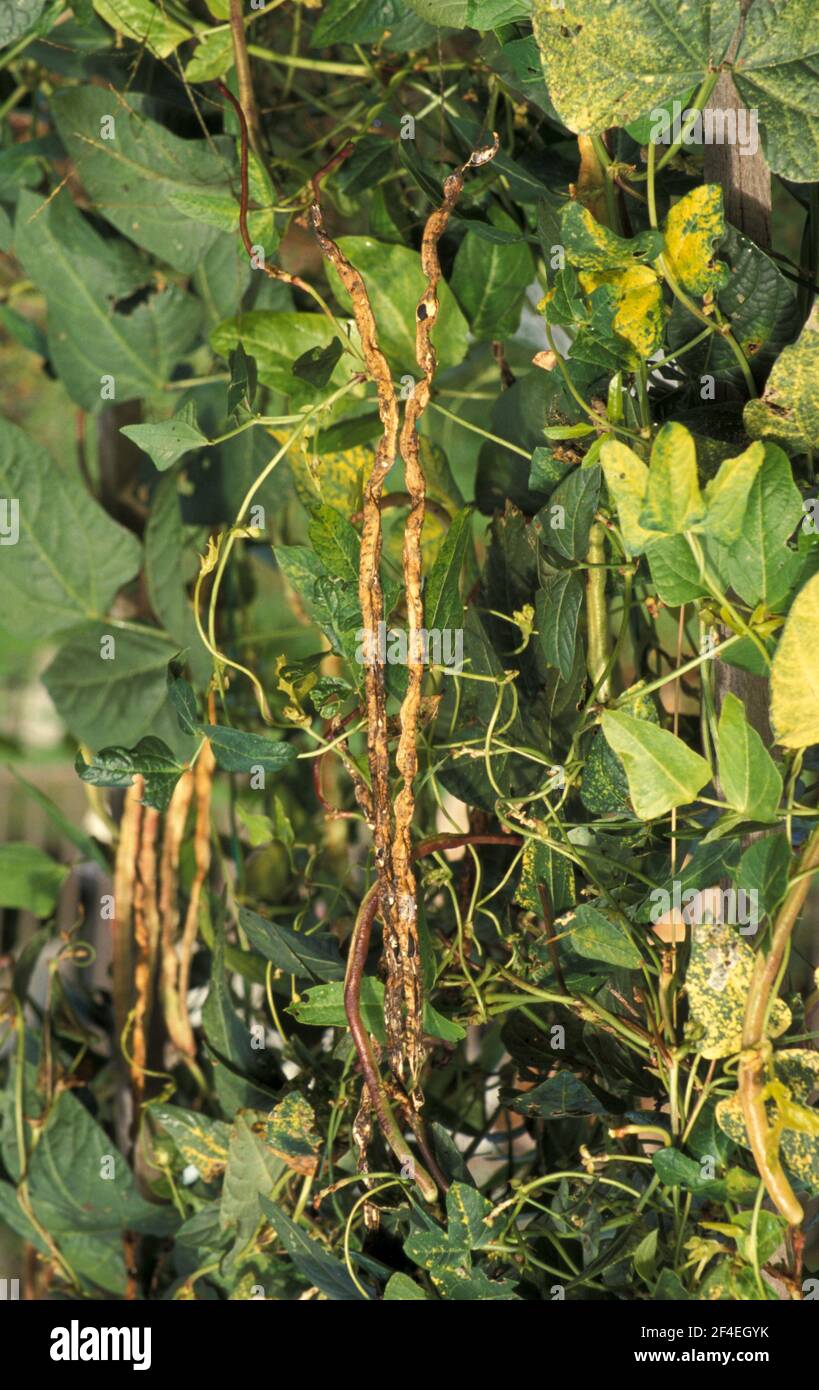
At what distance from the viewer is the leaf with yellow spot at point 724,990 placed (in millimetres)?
439

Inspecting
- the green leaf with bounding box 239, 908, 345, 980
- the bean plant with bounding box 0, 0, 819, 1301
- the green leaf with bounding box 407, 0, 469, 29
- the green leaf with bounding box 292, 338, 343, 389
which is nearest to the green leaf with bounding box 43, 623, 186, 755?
the bean plant with bounding box 0, 0, 819, 1301

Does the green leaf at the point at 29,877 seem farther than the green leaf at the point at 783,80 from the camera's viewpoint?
Yes

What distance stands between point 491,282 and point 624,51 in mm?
184

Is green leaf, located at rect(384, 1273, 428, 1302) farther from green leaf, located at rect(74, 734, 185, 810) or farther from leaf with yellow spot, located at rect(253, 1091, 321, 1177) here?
green leaf, located at rect(74, 734, 185, 810)

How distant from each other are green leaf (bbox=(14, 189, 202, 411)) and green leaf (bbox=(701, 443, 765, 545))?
0.48 metres

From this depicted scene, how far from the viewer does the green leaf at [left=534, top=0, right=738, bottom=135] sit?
1.34 ft

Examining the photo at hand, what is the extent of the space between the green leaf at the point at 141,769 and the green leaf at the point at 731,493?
0.26 metres

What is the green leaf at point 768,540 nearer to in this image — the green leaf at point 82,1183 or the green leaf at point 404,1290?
the green leaf at point 404,1290

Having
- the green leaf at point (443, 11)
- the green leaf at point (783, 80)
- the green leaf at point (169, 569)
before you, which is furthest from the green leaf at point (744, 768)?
the green leaf at point (169, 569)

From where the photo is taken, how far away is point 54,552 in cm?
78

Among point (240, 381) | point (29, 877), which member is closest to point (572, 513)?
point (240, 381)

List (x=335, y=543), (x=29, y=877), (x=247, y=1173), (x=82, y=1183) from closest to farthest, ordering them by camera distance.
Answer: (x=335, y=543) → (x=247, y=1173) → (x=82, y=1183) → (x=29, y=877)

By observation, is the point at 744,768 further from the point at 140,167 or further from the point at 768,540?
the point at 140,167
